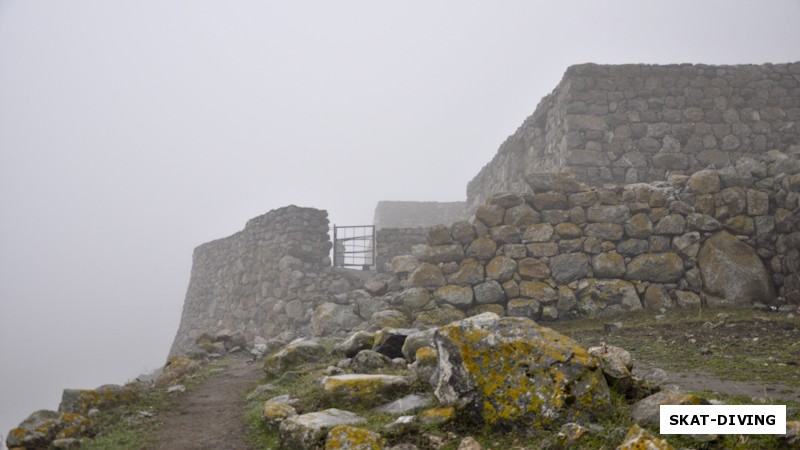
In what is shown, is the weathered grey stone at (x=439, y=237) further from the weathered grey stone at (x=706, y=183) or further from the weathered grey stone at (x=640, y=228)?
the weathered grey stone at (x=706, y=183)

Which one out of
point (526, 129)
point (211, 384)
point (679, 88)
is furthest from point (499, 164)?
point (211, 384)

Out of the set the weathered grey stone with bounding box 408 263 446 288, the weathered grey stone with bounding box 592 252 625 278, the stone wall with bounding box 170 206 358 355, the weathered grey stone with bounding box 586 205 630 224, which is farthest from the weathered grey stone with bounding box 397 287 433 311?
the weathered grey stone with bounding box 586 205 630 224

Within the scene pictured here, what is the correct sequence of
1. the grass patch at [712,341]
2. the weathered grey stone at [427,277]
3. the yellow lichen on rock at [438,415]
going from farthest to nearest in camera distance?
1. the weathered grey stone at [427,277]
2. the grass patch at [712,341]
3. the yellow lichen on rock at [438,415]

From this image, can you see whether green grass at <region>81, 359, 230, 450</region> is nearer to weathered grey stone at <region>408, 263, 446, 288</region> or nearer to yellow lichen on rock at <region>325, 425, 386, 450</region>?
yellow lichen on rock at <region>325, 425, 386, 450</region>

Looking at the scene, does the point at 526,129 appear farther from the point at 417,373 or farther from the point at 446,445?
the point at 446,445

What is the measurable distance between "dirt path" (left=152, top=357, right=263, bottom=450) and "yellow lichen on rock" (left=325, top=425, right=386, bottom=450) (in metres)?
1.21

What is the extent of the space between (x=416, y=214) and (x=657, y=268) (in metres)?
22.4

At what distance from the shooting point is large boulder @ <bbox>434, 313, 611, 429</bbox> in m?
3.63

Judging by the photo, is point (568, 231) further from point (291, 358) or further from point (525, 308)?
point (291, 358)

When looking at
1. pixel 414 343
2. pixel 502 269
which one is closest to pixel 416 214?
pixel 502 269

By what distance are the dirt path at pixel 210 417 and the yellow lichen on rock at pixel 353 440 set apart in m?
1.21

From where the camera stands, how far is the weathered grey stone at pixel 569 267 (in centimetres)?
954

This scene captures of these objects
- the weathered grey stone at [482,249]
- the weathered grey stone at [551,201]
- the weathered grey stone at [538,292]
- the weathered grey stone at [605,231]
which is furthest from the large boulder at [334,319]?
the weathered grey stone at [605,231]

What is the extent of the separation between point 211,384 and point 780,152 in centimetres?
1293
